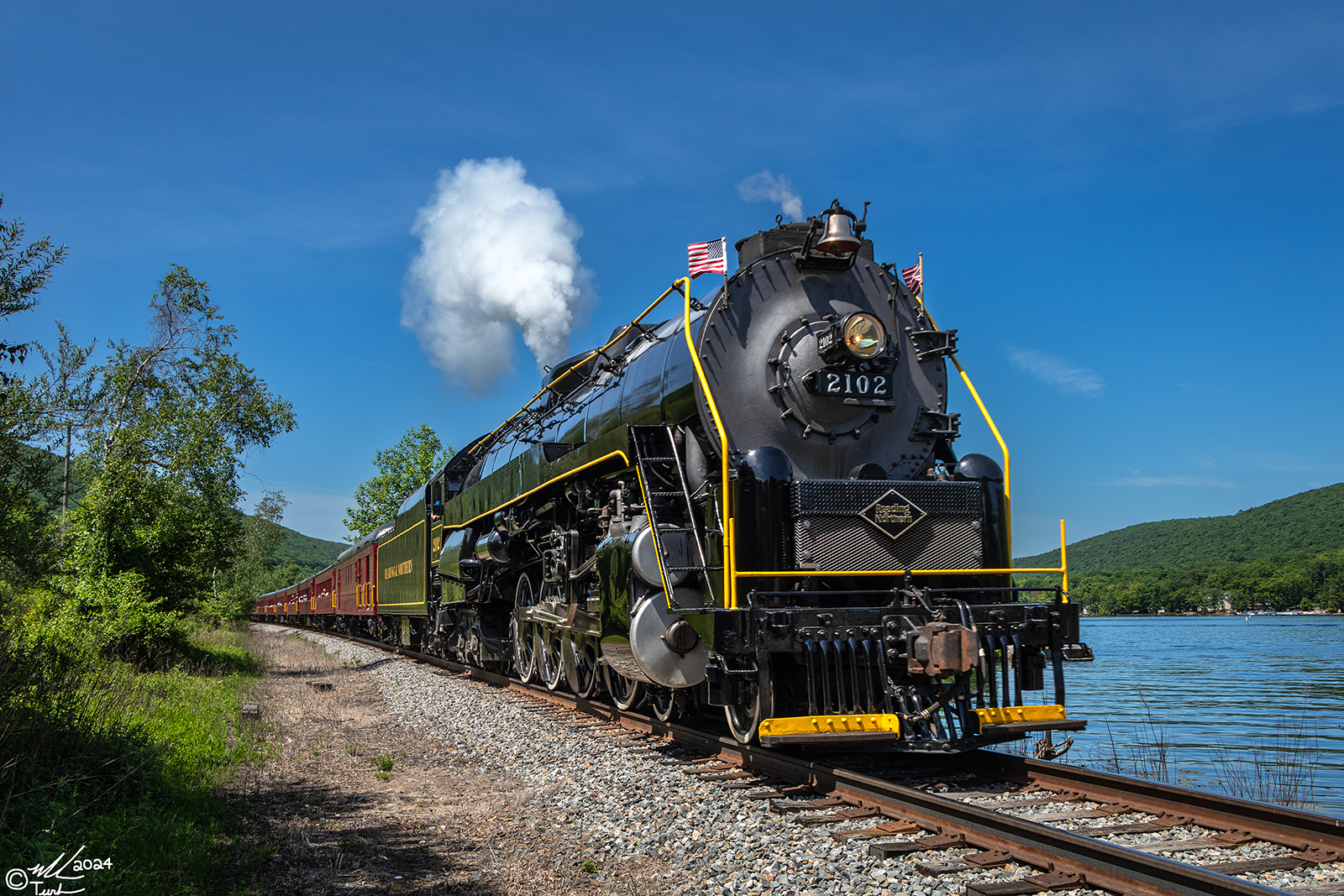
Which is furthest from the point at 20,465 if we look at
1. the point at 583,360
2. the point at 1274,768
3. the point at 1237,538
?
the point at 1237,538

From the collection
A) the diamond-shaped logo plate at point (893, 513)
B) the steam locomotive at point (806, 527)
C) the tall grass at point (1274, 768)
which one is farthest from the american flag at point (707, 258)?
the tall grass at point (1274, 768)

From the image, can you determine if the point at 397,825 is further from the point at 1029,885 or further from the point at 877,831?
the point at 1029,885

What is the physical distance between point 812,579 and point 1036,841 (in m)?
2.38

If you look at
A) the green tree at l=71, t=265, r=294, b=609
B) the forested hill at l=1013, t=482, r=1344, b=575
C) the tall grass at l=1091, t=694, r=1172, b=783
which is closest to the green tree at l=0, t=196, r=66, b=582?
the green tree at l=71, t=265, r=294, b=609

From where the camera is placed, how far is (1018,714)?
595 cm

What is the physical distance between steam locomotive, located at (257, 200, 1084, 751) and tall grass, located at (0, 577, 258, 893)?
10.4 feet

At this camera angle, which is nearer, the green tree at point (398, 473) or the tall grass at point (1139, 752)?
the tall grass at point (1139, 752)

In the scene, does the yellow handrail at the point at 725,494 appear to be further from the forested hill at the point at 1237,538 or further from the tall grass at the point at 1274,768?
the forested hill at the point at 1237,538

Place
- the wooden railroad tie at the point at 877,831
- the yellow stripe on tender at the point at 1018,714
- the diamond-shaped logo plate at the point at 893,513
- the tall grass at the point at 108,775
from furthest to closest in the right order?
the diamond-shaped logo plate at the point at 893,513, the yellow stripe on tender at the point at 1018,714, the wooden railroad tie at the point at 877,831, the tall grass at the point at 108,775

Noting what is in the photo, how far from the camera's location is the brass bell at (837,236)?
7113 mm

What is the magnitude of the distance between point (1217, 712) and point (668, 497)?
38.8 feet

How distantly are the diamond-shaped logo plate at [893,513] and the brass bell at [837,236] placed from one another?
2.05 m

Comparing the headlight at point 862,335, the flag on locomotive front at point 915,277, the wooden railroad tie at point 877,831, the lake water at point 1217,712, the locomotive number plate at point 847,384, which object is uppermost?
the flag on locomotive front at point 915,277

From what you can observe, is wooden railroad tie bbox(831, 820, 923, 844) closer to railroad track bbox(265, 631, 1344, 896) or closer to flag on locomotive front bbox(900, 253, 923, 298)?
railroad track bbox(265, 631, 1344, 896)
